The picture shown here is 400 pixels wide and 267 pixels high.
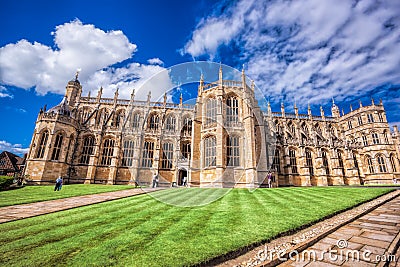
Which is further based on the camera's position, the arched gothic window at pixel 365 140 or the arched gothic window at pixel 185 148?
the arched gothic window at pixel 365 140

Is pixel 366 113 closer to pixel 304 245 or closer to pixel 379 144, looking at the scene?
pixel 379 144

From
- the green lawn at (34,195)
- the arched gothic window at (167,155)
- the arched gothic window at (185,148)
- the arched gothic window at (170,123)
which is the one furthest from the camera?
the arched gothic window at (170,123)

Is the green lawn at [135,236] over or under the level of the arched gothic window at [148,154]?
under

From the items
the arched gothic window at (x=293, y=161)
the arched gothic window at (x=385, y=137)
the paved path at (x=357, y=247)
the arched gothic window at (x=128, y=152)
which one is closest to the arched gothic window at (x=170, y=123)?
the arched gothic window at (x=128, y=152)

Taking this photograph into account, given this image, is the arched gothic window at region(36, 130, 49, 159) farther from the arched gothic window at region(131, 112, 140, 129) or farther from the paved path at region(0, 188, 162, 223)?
the paved path at region(0, 188, 162, 223)

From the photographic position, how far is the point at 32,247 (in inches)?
163

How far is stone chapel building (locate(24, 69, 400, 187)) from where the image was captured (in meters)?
24.0

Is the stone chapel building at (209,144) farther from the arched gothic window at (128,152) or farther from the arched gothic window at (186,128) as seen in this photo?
the arched gothic window at (186,128)

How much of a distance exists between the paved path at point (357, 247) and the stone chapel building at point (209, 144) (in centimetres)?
1347

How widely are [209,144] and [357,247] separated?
21288mm

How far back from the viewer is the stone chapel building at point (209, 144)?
24.0m

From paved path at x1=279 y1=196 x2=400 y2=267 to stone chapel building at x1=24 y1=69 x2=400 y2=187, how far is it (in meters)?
13.5

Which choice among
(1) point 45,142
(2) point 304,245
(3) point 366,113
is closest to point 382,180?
(3) point 366,113

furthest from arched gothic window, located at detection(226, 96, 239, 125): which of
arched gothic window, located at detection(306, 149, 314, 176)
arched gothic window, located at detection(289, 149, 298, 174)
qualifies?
arched gothic window, located at detection(306, 149, 314, 176)
